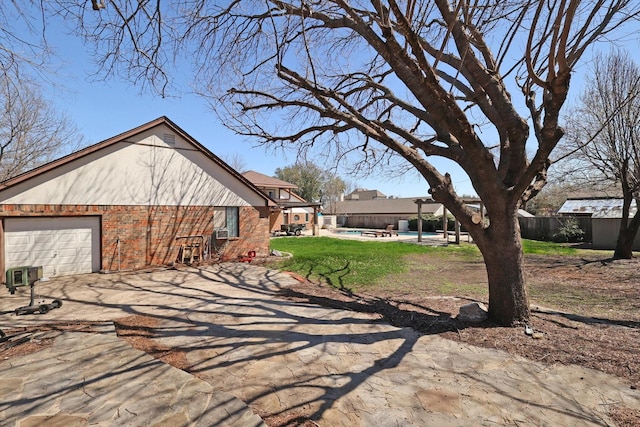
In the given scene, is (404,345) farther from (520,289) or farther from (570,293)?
(570,293)

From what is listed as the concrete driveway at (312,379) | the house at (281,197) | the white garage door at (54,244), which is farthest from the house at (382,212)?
the concrete driveway at (312,379)

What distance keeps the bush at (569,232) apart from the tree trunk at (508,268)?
21.1 meters

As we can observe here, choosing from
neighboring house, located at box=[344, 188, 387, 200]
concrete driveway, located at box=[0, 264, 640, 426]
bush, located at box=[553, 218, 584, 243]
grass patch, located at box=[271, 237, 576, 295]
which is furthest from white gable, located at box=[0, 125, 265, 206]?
neighboring house, located at box=[344, 188, 387, 200]

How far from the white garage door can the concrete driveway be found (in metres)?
4.99

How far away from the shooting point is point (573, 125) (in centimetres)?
1359

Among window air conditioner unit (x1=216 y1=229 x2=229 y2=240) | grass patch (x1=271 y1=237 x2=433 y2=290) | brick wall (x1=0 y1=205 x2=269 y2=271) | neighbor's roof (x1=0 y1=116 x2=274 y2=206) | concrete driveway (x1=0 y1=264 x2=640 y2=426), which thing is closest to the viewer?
concrete driveway (x1=0 y1=264 x2=640 y2=426)

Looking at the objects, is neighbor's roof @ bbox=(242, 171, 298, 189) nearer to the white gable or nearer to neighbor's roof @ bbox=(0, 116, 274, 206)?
neighbor's roof @ bbox=(0, 116, 274, 206)

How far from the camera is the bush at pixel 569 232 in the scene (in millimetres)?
21703

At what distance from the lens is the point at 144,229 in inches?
466

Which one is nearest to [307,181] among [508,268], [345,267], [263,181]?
[263,181]

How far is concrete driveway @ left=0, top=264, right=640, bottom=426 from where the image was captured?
9.98 ft

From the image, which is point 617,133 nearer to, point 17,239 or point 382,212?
point 17,239

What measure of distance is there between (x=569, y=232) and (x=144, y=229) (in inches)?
981

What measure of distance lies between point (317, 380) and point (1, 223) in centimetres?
1077
